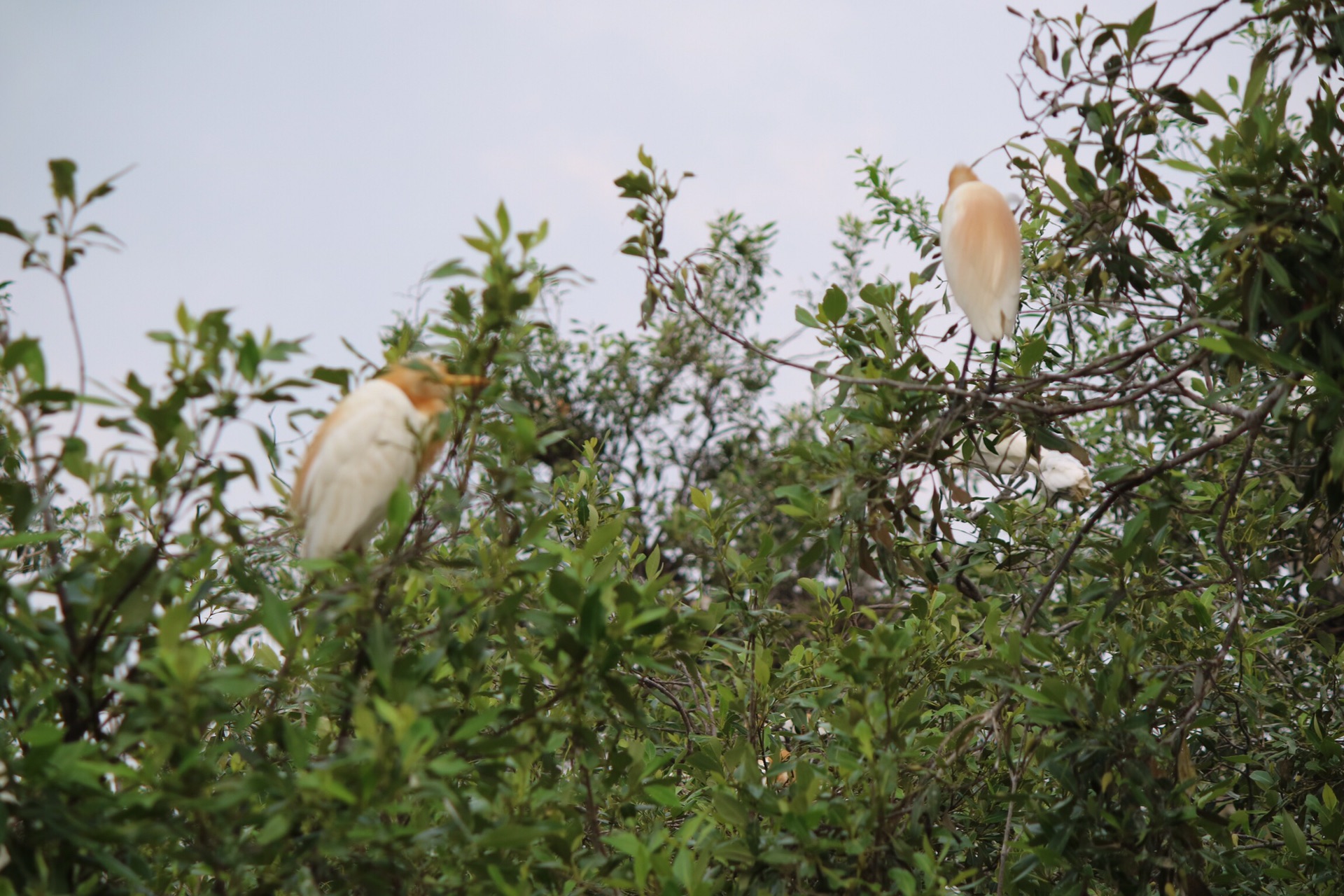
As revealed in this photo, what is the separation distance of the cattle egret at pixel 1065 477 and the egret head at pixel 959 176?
757 mm

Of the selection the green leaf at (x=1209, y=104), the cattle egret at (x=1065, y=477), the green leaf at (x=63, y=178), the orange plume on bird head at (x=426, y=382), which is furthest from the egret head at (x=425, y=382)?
the cattle egret at (x=1065, y=477)

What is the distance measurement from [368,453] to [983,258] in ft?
2.59

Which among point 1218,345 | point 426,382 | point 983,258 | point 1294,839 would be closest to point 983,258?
point 983,258

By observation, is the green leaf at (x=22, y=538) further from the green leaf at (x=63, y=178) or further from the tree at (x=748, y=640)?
the green leaf at (x=63, y=178)

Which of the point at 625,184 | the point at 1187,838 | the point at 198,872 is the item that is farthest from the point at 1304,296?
the point at 198,872

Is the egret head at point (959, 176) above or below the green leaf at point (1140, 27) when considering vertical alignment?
below

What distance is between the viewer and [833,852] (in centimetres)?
112

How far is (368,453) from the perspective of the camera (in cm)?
86

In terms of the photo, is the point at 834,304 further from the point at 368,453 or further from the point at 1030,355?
the point at 368,453

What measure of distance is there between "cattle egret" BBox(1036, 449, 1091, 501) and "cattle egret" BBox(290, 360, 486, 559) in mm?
1338

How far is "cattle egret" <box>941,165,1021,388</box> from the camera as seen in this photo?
117cm

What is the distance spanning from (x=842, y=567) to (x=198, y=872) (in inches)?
36.1

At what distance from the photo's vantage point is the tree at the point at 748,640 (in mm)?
819

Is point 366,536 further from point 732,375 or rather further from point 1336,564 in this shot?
point 732,375
